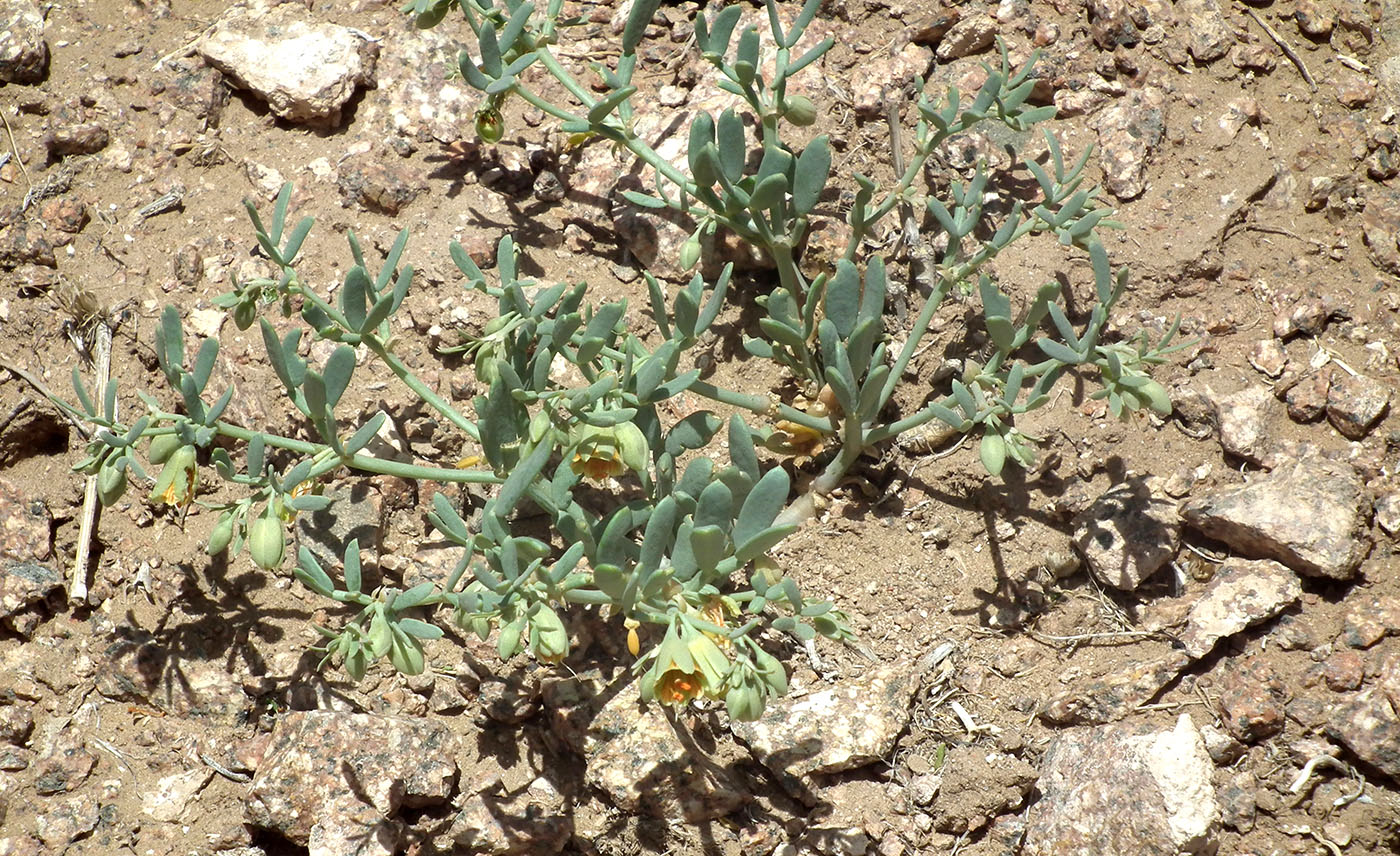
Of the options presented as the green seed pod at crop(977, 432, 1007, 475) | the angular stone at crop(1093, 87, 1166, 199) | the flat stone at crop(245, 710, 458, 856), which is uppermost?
the angular stone at crop(1093, 87, 1166, 199)

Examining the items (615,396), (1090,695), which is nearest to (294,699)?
(615,396)

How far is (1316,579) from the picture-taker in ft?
A: 9.08

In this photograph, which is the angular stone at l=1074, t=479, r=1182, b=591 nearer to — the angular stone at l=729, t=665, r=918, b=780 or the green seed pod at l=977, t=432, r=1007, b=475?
the green seed pod at l=977, t=432, r=1007, b=475

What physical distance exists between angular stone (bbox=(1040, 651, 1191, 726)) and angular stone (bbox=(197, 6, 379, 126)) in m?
2.93

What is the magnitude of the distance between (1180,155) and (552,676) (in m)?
2.55

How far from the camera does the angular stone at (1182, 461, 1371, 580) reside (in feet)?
8.89

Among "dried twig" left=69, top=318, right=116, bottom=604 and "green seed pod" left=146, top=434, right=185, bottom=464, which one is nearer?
"green seed pod" left=146, top=434, right=185, bottom=464

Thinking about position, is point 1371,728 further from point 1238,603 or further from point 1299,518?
point 1299,518

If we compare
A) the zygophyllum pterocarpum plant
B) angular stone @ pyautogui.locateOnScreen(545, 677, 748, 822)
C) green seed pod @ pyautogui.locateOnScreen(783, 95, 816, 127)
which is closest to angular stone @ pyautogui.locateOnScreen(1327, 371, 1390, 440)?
the zygophyllum pterocarpum plant

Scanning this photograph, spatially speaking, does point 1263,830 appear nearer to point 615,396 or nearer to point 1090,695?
point 1090,695

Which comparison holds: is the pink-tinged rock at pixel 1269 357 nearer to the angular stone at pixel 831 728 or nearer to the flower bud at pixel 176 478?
the angular stone at pixel 831 728

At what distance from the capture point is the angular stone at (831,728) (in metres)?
2.67

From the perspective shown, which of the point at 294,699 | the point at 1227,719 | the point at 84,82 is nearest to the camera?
the point at 1227,719

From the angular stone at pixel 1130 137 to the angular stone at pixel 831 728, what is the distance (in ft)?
5.70
